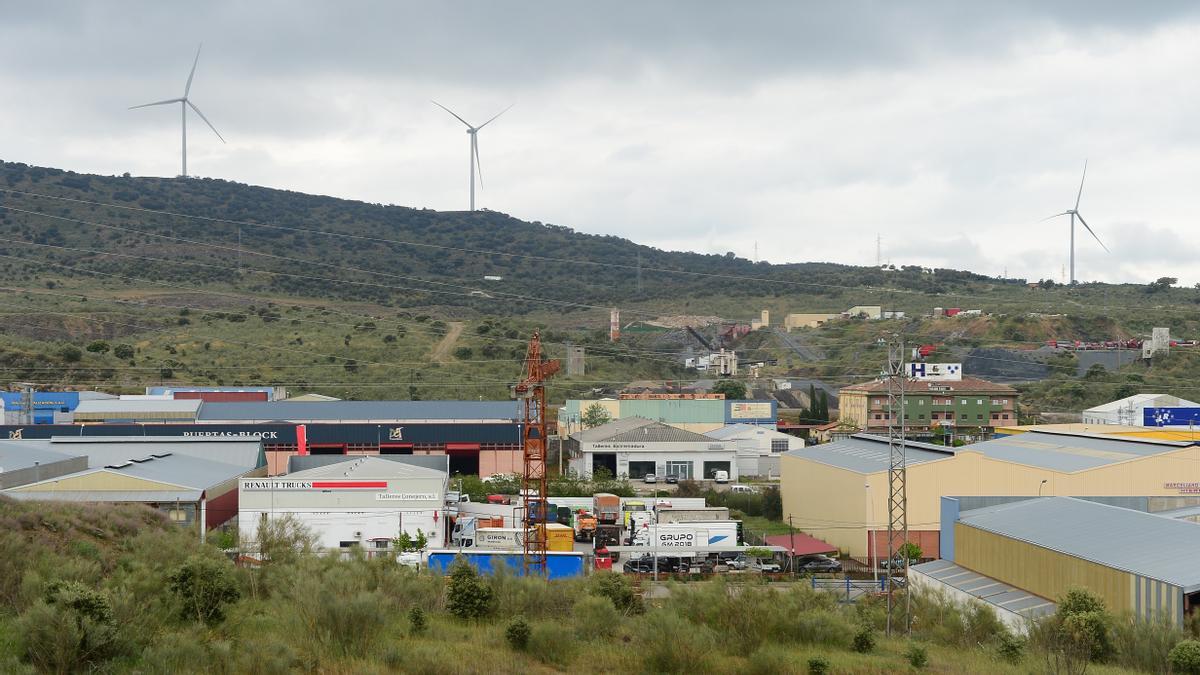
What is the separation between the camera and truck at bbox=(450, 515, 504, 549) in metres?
32.1

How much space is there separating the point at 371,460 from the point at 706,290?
359ft

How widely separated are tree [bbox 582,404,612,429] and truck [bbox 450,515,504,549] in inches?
1180

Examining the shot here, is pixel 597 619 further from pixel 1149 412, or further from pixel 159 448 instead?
pixel 1149 412

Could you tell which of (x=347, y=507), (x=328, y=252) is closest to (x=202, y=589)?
(x=347, y=507)

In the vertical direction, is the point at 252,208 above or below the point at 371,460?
above

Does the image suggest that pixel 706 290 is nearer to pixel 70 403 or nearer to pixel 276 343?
pixel 276 343

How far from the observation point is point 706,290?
147125 millimetres

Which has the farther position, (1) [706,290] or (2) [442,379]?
(1) [706,290]

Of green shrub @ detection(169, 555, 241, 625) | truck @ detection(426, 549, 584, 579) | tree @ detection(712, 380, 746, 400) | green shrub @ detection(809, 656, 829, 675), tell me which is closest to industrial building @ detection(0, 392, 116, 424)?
truck @ detection(426, 549, 584, 579)

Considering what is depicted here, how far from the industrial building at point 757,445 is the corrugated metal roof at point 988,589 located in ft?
93.9

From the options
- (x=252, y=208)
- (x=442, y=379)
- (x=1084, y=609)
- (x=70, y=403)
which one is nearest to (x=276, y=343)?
(x=442, y=379)

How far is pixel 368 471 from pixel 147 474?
7014 millimetres

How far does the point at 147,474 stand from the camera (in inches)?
1351

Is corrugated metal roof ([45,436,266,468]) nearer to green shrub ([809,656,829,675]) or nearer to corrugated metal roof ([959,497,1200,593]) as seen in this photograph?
Result: corrugated metal roof ([959,497,1200,593])
